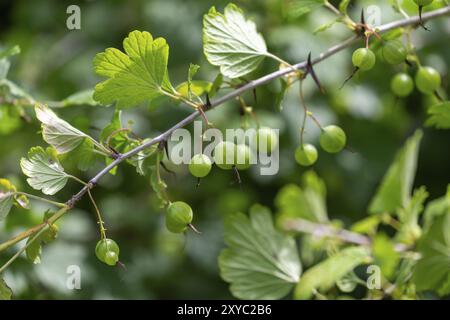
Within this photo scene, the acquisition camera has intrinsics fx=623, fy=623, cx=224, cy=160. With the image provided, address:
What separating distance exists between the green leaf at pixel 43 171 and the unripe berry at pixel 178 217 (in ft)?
0.50

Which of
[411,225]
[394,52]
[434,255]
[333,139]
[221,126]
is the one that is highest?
[394,52]

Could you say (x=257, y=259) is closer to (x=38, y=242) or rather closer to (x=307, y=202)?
(x=307, y=202)

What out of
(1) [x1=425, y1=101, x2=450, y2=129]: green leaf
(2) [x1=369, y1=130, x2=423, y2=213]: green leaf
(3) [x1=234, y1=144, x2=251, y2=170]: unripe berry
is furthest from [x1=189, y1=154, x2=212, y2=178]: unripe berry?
(2) [x1=369, y1=130, x2=423, y2=213]: green leaf

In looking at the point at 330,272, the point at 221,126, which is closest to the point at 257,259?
the point at 330,272

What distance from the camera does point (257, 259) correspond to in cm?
118

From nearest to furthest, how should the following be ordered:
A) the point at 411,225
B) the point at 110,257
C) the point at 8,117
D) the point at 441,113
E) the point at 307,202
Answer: the point at 110,257
the point at 441,113
the point at 411,225
the point at 8,117
the point at 307,202

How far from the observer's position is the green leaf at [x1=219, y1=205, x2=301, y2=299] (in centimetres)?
115

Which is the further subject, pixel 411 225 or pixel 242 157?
pixel 411 225

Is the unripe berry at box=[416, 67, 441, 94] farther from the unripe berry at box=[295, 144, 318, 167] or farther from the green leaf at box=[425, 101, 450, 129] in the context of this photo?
the unripe berry at box=[295, 144, 318, 167]

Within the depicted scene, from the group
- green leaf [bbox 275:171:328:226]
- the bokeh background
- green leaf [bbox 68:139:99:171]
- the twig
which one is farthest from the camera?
the bokeh background

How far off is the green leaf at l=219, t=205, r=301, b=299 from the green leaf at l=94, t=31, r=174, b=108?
0.38 m

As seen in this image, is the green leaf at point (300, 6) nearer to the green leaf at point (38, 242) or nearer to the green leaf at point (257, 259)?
the green leaf at point (257, 259)

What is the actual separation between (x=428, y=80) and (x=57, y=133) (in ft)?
1.99

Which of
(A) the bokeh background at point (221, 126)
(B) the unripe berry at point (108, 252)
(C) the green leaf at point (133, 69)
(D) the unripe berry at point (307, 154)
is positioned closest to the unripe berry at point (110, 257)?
(B) the unripe berry at point (108, 252)
